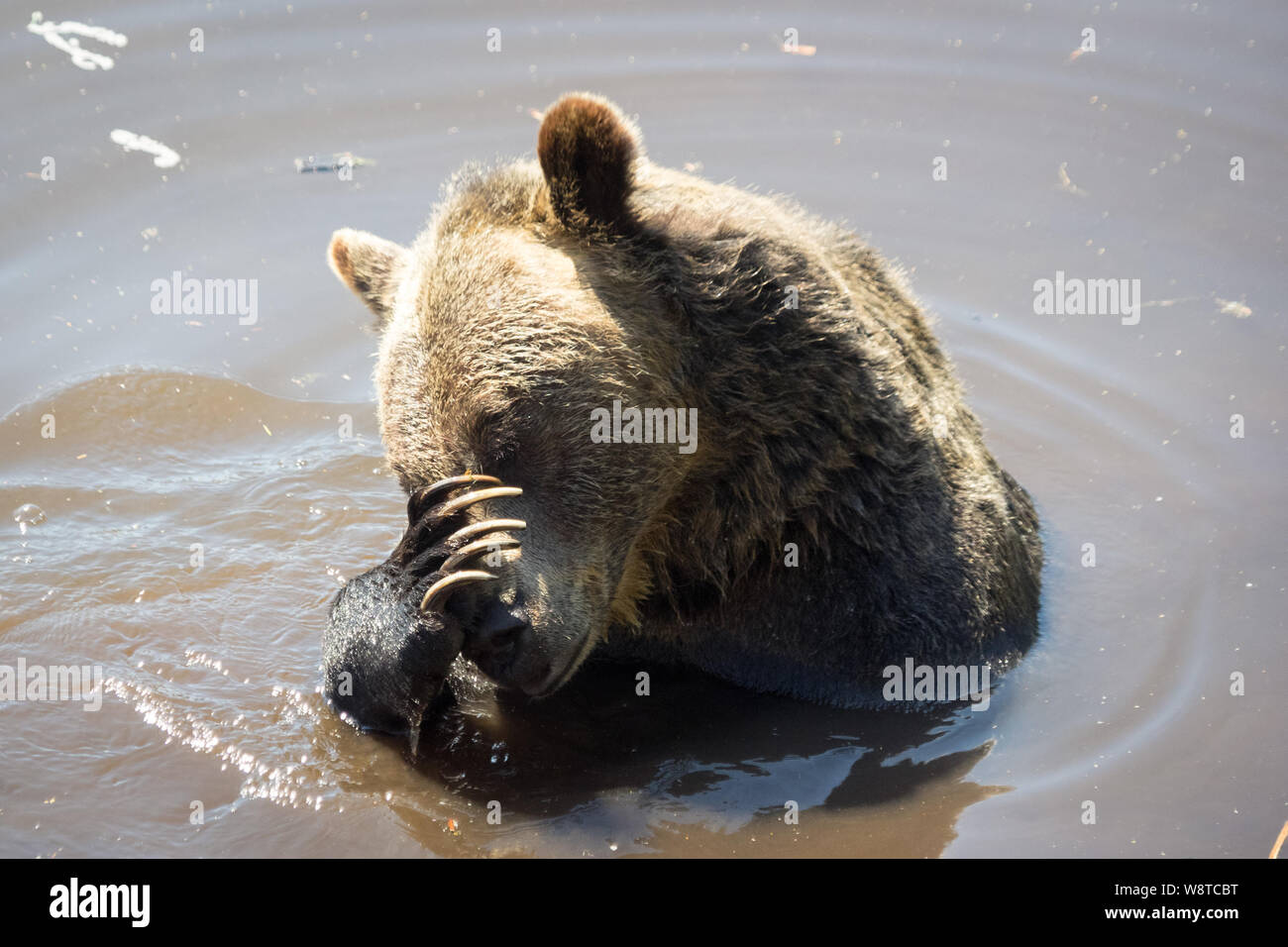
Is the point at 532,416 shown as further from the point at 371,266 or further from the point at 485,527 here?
the point at 371,266

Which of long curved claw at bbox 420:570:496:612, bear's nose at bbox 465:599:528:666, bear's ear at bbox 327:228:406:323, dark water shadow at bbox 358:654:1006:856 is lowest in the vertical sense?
dark water shadow at bbox 358:654:1006:856

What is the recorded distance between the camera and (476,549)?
12.8 feet

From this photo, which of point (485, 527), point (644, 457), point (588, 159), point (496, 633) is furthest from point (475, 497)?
point (588, 159)

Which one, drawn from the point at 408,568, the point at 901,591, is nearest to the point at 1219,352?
the point at 901,591

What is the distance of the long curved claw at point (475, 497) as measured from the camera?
12.8 feet

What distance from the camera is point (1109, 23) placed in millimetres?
10984

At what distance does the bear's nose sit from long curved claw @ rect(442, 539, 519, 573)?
0.17 m

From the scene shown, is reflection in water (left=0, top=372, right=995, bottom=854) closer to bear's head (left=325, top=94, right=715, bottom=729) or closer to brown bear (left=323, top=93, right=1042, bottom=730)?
brown bear (left=323, top=93, right=1042, bottom=730)

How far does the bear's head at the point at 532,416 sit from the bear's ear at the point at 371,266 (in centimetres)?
53

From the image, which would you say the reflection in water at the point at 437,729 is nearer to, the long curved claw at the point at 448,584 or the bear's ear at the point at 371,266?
the long curved claw at the point at 448,584

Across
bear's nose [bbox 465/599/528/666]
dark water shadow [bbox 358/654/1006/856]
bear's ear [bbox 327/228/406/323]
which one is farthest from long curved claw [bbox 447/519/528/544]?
bear's ear [bbox 327/228/406/323]

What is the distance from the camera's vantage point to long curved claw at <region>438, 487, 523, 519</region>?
12.8ft
